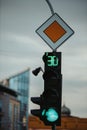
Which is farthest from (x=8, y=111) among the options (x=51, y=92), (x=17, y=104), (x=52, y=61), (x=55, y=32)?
(x=51, y=92)

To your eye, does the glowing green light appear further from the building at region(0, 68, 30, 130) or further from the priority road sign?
the building at region(0, 68, 30, 130)

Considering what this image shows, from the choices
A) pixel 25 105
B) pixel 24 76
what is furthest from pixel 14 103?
pixel 24 76

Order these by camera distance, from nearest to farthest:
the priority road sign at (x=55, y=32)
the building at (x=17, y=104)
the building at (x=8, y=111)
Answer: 1. the priority road sign at (x=55, y=32)
2. the building at (x=8, y=111)
3. the building at (x=17, y=104)

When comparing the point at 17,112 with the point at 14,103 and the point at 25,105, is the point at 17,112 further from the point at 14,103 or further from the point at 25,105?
the point at 25,105

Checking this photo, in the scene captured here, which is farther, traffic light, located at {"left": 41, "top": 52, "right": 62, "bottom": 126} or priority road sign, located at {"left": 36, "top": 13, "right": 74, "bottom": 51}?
priority road sign, located at {"left": 36, "top": 13, "right": 74, "bottom": 51}

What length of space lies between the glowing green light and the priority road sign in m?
1.35

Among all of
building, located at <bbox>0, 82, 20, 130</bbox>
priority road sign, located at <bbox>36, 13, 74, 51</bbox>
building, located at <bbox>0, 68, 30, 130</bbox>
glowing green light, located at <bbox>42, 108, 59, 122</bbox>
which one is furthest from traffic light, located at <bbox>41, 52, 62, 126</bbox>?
building, located at <bbox>0, 68, 30, 130</bbox>

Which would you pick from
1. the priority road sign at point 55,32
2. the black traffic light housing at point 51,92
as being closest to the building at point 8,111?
the priority road sign at point 55,32

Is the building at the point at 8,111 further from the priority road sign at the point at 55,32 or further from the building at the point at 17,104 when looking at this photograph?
→ the priority road sign at the point at 55,32

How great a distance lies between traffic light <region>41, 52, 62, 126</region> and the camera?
894 centimetres

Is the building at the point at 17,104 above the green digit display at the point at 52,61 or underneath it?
above

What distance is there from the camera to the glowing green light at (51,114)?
29.3 ft

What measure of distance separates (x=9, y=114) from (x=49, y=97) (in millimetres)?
54136

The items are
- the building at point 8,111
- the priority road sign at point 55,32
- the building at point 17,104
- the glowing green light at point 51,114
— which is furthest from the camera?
the building at point 17,104
